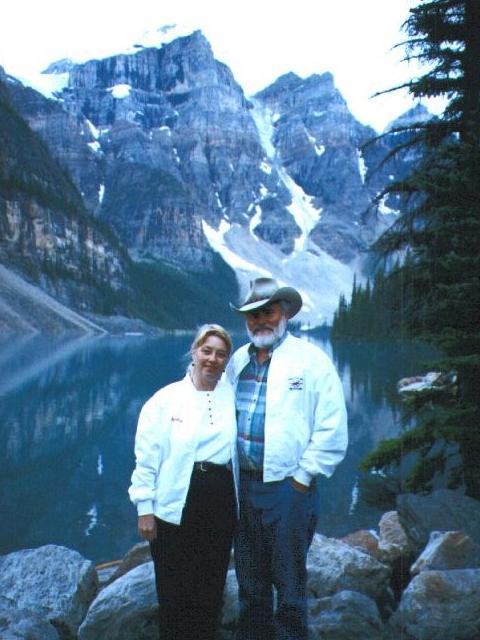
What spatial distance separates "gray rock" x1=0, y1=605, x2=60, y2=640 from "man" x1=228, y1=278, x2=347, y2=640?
183 centimetres

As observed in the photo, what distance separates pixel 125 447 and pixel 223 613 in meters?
17.6

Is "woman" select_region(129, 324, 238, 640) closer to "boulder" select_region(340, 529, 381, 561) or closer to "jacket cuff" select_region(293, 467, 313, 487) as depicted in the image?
"jacket cuff" select_region(293, 467, 313, 487)

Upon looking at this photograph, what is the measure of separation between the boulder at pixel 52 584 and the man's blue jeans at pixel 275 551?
7.72ft

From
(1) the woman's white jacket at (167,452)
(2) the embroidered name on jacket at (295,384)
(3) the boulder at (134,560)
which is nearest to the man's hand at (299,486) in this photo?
(1) the woman's white jacket at (167,452)

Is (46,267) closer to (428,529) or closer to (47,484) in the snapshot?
(47,484)

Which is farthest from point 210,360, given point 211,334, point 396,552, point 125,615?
point 396,552

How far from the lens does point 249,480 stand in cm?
507

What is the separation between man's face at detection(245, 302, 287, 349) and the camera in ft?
17.1

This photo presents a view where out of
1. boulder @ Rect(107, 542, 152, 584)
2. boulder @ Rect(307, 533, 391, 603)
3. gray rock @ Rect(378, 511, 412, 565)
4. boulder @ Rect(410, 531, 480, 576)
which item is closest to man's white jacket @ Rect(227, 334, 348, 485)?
boulder @ Rect(307, 533, 391, 603)

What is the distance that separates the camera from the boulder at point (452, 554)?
7055mm

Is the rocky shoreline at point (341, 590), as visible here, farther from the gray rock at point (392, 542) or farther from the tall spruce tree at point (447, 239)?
the tall spruce tree at point (447, 239)

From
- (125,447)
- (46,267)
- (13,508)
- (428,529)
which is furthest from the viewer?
(46,267)

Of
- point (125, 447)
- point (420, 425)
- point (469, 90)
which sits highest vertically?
point (469, 90)

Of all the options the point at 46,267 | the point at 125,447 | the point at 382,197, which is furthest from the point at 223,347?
the point at 46,267
